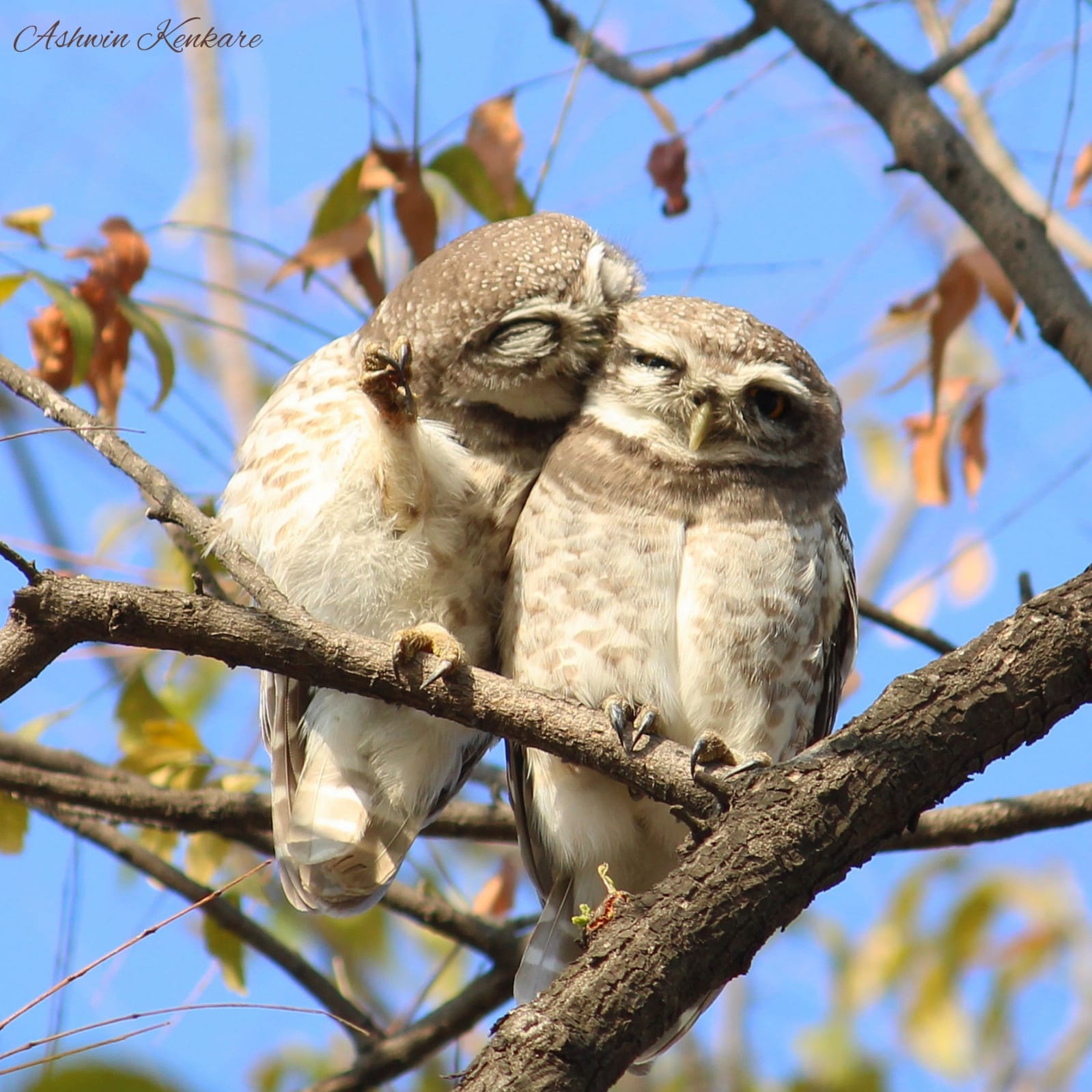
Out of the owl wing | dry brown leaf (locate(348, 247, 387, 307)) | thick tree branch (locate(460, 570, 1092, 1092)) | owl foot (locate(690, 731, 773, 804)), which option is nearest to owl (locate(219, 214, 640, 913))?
dry brown leaf (locate(348, 247, 387, 307))

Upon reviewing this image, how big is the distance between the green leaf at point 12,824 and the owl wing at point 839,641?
72.6 inches

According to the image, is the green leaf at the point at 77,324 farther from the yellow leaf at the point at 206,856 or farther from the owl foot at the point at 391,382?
the yellow leaf at the point at 206,856

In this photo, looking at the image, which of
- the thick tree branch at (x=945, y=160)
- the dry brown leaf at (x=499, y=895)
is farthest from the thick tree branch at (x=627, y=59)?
the dry brown leaf at (x=499, y=895)

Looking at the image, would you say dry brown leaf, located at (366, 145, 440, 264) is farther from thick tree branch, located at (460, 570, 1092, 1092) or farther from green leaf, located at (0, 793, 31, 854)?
thick tree branch, located at (460, 570, 1092, 1092)

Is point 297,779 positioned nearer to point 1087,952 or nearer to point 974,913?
point 974,913

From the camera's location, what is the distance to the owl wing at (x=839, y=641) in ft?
10.7

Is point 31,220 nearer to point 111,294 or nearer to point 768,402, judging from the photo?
point 111,294

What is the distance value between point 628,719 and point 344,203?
5.70 feet

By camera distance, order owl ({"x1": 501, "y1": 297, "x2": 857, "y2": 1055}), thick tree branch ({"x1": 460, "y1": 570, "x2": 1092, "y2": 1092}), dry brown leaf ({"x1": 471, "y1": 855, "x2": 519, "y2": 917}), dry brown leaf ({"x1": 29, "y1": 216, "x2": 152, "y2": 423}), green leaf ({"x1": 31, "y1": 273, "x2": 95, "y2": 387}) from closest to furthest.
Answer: thick tree branch ({"x1": 460, "y1": 570, "x2": 1092, "y2": 1092}) < owl ({"x1": 501, "y1": 297, "x2": 857, "y2": 1055}) < green leaf ({"x1": 31, "y1": 273, "x2": 95, "y2": 387}) < dry brown leaf ({"x1": 29, "y1": 216, "x2": 152, "y2": 423}) < dry brown leaf ({"x1": 471, "y1": 855, "x2": 519, "y2": 917})

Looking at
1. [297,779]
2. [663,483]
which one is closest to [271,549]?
Answer: [297,779]

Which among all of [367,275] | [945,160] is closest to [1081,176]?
[945,160]

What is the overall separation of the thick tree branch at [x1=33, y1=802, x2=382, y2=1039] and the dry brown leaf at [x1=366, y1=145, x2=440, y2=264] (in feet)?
5.54

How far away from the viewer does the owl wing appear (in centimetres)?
325

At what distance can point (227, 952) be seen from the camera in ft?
11.5
